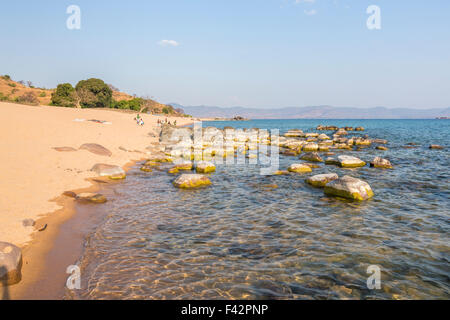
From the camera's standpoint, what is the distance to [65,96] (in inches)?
2936

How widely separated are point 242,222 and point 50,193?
25.9 ft

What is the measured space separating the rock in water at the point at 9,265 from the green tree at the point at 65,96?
77.9 metres

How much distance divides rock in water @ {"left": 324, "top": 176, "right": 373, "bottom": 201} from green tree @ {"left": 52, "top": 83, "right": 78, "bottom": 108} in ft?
257

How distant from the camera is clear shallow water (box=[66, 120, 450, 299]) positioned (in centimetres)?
546

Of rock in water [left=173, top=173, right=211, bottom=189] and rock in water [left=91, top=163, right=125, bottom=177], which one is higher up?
rock in water [left=91, top=163, right=125, bottom=177]

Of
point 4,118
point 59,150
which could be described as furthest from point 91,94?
point 59,150

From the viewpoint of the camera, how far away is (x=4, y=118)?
21.2 metres

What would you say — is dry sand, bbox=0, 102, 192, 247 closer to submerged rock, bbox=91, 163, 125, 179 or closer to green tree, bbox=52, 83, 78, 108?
submerged rock, bbox=91, 163, 125, 179

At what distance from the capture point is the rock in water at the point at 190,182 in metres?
13.4

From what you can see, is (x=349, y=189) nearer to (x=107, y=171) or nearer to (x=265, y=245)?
(x=265, y=245)

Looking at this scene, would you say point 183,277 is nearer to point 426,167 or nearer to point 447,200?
point 447,200

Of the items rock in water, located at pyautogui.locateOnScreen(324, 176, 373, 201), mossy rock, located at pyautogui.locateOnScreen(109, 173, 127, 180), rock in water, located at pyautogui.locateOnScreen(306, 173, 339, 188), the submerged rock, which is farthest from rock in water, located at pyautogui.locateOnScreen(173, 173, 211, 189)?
rock in water, located at pyautogui.locateOnScreen(324, 176, 373, 201)
